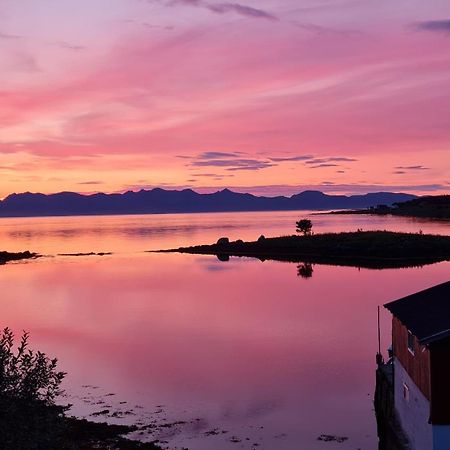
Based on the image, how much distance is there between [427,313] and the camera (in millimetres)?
23938

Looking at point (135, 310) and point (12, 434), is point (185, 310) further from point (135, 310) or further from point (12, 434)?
point (12, 434)

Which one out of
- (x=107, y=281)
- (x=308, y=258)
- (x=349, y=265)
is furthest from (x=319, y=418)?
(x=308, y=258)

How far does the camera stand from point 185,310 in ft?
220

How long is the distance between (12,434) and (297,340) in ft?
114

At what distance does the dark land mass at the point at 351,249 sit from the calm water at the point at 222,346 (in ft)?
41.4

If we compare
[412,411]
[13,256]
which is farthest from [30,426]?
[13,256]

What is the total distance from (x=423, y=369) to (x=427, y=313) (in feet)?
8.57

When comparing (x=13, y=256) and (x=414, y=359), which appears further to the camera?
(x=13, y=256)

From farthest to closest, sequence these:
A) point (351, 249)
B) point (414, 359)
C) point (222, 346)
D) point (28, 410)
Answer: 1. point (351, 249)
2. point (222, 346)
3. point (414, 359)
4. point (28, 410)

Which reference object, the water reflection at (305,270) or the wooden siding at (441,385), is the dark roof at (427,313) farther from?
the water reflection at (305,270)

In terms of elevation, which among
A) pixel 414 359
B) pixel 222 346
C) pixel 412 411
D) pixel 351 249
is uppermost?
pixel 414 359

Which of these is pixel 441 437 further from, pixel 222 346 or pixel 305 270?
pixel 305 270

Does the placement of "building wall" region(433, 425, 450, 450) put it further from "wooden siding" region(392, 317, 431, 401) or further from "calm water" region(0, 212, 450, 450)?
"calm water" region(0, 212, 450, 450)

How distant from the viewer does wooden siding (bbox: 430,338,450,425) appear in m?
20.6
